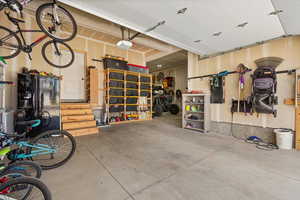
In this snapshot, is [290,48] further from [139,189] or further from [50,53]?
[50,53]

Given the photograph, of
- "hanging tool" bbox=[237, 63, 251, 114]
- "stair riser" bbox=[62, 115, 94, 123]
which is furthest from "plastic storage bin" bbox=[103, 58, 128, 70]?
"hanging tool" bbox=[237, 63, 251, 114]

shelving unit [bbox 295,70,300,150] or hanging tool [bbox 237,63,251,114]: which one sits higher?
hanging tool [bbox 237,63,251,114]

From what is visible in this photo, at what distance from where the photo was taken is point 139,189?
145 centimetres

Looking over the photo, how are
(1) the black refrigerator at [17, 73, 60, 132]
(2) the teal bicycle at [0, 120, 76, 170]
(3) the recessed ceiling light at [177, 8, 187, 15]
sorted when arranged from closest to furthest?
(2) the teal bicycle at [0, 120, 76, 170], (3) the recessed ceiling light at [177, 8, 187, 15], (1) the black refrigerator at [17, 73, 60, 132]

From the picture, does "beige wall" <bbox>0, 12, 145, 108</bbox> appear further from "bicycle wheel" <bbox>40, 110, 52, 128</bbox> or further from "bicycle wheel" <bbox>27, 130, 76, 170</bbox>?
"bicycle wheel" <bbox>27, 130, 76, 170</bbox>

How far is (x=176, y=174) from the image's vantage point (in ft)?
5.76

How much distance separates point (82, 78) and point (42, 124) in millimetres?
2393

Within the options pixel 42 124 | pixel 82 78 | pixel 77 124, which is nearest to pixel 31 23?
pixel 82 78

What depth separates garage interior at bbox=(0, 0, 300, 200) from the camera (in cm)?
160

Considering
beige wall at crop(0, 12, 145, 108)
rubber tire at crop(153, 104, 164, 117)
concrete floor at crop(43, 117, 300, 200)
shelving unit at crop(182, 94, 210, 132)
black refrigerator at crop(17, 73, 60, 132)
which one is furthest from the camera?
rubber tire at crop(153, 104, 164, 117)

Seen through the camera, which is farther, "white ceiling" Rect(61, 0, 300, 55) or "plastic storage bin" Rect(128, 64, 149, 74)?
"plastic storage bin" Rect(128, 64, 149, 74)

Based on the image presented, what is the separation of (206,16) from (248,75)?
7.65 feet

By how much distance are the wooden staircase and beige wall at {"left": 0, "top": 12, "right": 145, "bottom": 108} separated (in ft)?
5.13

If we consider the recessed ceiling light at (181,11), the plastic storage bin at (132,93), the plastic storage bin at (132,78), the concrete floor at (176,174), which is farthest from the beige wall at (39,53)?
the recessed ceiling light at (181,11)
